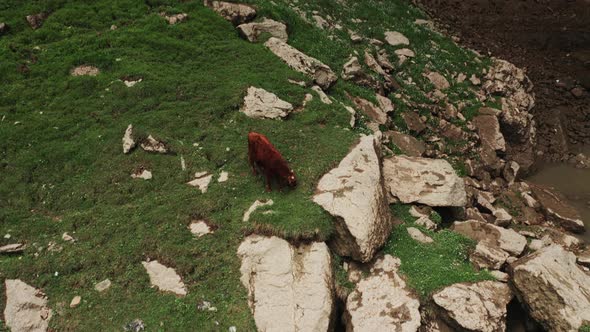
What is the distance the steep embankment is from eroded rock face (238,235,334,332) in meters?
0.05

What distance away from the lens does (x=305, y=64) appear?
22.8m

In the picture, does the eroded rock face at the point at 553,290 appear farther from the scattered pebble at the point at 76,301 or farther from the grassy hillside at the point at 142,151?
the scattered pebble at the point at 76,301

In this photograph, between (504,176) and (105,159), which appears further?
(504,176)

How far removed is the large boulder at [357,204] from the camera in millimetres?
14156

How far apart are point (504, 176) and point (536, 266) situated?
46.2 ft

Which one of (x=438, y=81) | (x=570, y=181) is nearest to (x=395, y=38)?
(x=438, y=81)

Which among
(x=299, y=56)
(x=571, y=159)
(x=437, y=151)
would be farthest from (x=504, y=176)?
(x=299, y=56)

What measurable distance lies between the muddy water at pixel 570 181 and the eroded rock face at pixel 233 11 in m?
21.4

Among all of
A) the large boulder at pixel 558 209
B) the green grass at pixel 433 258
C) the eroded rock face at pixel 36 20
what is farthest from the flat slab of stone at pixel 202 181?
the large boulder at pixel 558 209

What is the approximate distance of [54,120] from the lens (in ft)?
60.8

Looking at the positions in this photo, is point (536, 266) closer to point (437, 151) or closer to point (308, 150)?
point (308, 150)

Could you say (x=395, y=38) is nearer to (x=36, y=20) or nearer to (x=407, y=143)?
(x=407, y=143)

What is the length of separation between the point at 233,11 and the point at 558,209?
22719mm

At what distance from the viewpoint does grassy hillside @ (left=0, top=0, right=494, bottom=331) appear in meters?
13.3
